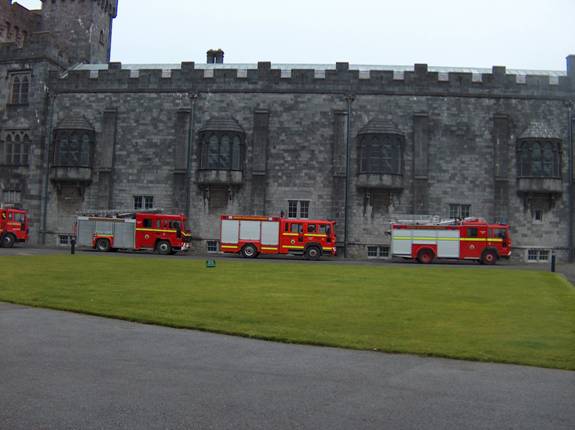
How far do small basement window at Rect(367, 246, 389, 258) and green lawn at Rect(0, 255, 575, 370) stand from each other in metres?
14.5

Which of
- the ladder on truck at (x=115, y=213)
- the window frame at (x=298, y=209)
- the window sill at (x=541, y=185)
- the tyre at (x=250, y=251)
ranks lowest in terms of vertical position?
the tyre at (x=250, y=251)

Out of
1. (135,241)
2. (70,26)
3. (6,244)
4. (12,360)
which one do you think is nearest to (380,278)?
(12,360)

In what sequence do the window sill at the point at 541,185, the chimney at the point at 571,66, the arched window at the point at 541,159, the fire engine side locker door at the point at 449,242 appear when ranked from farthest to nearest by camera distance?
the chimney at the point at 571,66, the arched window at the point at 541,159, the window sill at the point at 541,185, the fire engine side locker door at the point at 449,242

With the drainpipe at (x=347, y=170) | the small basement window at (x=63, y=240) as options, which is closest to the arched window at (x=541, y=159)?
the drainpipe at (x=347, y=170)

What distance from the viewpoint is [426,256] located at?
32.9 m

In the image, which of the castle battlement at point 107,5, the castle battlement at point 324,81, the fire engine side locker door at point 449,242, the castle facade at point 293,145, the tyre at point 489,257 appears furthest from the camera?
the castle battlement at point 107,5

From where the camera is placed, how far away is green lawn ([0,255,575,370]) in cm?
952

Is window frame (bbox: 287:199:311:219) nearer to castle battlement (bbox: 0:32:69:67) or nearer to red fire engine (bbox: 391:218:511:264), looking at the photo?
red fire engine (bbox: 391:218:511:264)

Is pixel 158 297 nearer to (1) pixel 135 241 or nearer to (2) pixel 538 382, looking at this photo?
(2) pixel 538 382

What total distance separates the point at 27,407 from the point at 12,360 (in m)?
2.21

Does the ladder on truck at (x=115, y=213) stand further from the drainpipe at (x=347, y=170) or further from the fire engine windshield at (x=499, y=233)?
the fire engine windshield at (x=499, y=233)

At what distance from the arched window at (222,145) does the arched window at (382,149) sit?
7.73m

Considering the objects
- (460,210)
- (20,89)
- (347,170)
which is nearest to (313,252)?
(347,170)

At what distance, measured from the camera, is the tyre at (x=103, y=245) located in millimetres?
35656
